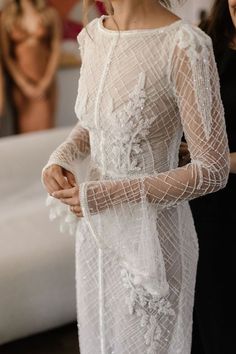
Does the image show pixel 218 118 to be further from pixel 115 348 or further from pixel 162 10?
pixel 115 348

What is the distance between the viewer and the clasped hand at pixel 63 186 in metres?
1.16

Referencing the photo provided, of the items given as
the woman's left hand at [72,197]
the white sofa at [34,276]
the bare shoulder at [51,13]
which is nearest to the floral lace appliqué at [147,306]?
the woman's left hand at [72,197]

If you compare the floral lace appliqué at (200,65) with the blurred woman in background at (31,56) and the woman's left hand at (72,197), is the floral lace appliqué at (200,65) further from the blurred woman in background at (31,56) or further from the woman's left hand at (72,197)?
the blurred woman in background at (31,56)

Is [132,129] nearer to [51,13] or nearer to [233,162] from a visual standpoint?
[233,162]

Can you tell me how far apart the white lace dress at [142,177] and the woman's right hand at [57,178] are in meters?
0.02

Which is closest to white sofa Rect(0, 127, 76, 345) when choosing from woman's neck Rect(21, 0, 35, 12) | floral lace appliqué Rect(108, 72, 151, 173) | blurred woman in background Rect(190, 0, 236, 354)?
blurred woman in background Rect(190, 0, 236, 354)

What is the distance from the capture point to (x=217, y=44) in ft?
5.35

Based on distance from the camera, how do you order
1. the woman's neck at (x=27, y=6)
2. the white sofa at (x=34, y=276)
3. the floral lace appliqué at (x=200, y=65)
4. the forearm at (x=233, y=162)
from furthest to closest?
the woman's neck at (x=27, y=6) → the white sofa at (x=34, y=276) → the forearm at (x=233, y=162) → the floral lace appliqué at (x=200, y=65)

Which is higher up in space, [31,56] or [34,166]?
[31,56]

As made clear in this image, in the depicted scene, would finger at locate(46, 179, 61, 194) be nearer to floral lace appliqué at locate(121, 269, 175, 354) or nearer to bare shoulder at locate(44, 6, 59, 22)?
floral lace appliqué at locate(121, 269, 175, 354)

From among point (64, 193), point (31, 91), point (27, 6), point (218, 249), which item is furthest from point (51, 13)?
point (64, 193)

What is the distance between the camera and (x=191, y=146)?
1.12 meters

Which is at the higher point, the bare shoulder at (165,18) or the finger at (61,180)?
the bare shoulder at (165,18)

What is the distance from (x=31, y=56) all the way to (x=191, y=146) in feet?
7.98
